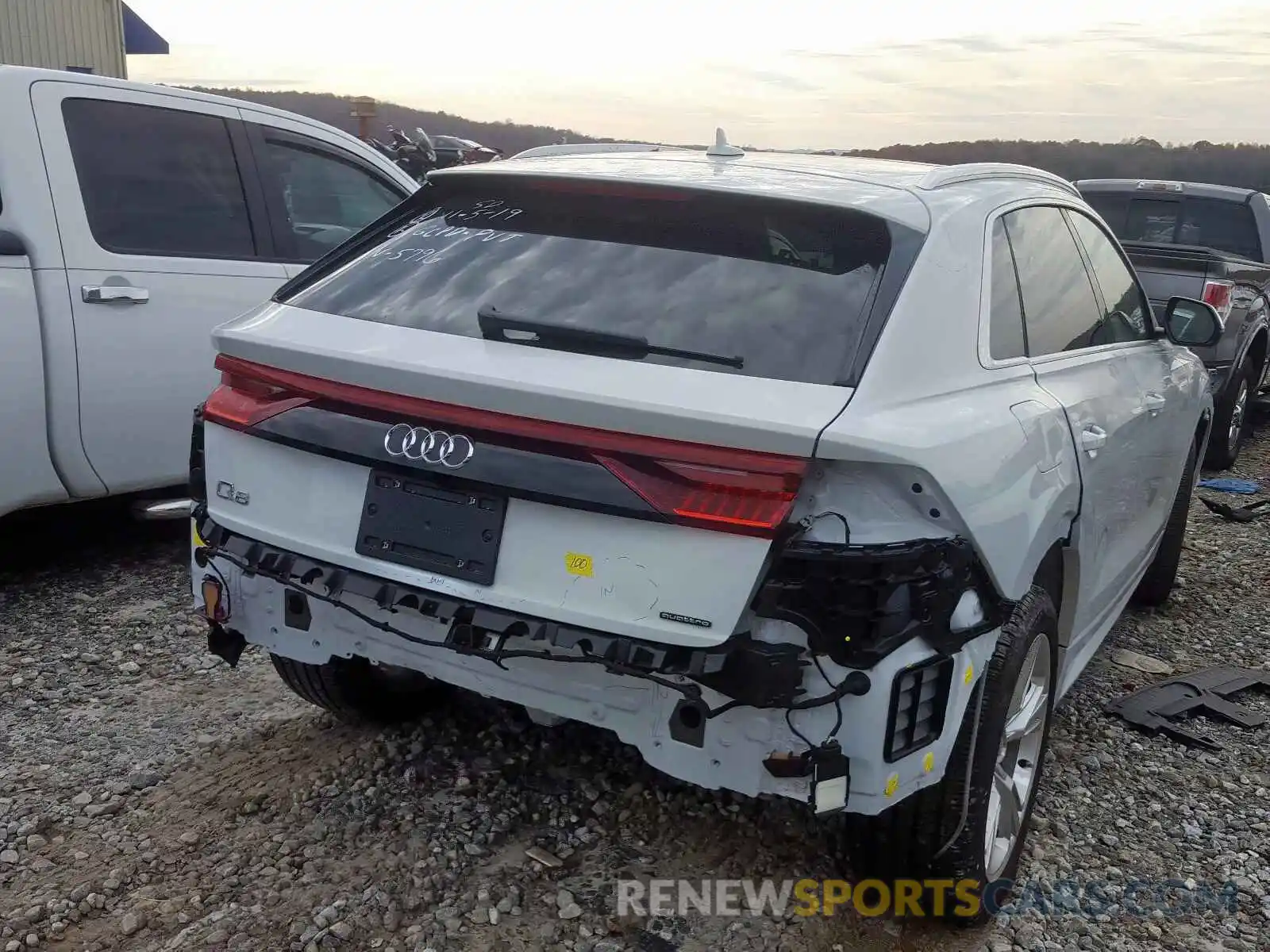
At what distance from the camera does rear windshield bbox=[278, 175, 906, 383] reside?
7.63 ft

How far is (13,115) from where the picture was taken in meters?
4.12

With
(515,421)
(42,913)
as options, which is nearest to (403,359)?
(515,421)

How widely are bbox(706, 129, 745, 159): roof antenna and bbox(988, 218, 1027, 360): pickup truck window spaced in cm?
74

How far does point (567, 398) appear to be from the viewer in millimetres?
2186

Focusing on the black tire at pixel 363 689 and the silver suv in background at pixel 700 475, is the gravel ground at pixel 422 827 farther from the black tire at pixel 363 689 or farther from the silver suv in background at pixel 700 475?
the silver suv in background at pixel 700 475

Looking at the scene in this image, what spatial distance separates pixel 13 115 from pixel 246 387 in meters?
2.24

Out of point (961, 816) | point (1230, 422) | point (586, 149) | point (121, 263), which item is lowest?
point (1230, 422)

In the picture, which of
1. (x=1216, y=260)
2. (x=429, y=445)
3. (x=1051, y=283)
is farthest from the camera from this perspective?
(x=1216, y=260)

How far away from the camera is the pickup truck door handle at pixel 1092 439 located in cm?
294

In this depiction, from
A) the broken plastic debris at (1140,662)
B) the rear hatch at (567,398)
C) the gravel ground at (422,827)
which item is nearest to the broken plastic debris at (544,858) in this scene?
the gravel ground at (422,827)

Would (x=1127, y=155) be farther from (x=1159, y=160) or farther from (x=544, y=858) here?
(x=544, y=858)

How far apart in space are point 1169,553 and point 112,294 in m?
4.34

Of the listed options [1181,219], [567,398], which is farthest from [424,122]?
[567,398]

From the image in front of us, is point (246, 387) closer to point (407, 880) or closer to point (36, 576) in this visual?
point (407, 880)
